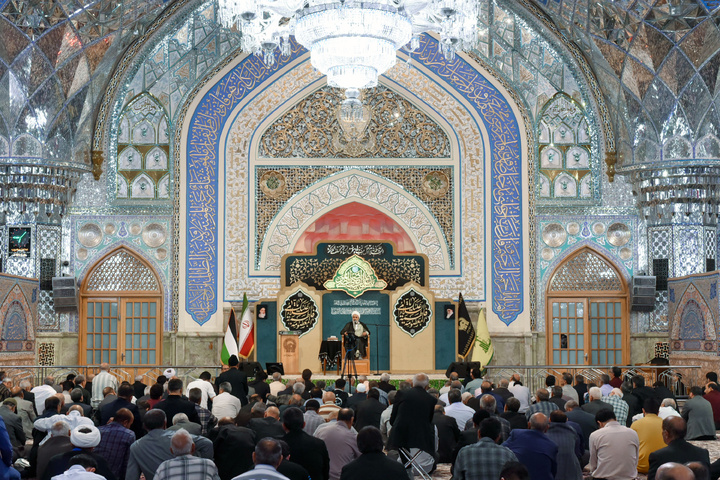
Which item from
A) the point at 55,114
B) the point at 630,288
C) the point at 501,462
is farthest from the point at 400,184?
the point at 501,462

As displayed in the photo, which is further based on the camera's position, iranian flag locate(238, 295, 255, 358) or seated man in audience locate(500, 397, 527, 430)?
iranian flag locate(238, 295, 255, 358)

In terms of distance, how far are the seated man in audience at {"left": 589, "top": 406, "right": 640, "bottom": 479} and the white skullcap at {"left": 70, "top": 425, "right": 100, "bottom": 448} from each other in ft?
11.5

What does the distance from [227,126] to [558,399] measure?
30.0ft

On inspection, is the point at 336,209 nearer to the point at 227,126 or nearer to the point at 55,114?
the point at 227,126

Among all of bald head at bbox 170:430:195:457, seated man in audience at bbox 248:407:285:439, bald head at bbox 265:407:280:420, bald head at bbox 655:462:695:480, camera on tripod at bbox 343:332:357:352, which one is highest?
camera on tripod at bbox 343:332:357:352

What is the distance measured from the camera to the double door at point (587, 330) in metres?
16.4

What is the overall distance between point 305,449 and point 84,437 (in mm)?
1343

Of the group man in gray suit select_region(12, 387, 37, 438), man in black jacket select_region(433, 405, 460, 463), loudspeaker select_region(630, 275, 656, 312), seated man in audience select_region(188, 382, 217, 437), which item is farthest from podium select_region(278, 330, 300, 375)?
seated man in audience select_region(188, 382, 217, 437)

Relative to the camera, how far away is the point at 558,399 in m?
9.02

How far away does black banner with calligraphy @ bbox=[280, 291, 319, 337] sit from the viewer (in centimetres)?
1598

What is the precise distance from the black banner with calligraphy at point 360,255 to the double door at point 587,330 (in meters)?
2.30

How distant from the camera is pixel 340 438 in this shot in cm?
697

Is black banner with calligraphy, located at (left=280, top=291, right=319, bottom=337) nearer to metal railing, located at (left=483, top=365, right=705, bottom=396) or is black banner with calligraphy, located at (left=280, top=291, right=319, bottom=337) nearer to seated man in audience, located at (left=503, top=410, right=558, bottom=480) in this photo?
metal railing, located at (left=483, top=365, right=705, bottom=396)

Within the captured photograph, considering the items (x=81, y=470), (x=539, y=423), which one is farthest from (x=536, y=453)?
(x=81, y=470)
